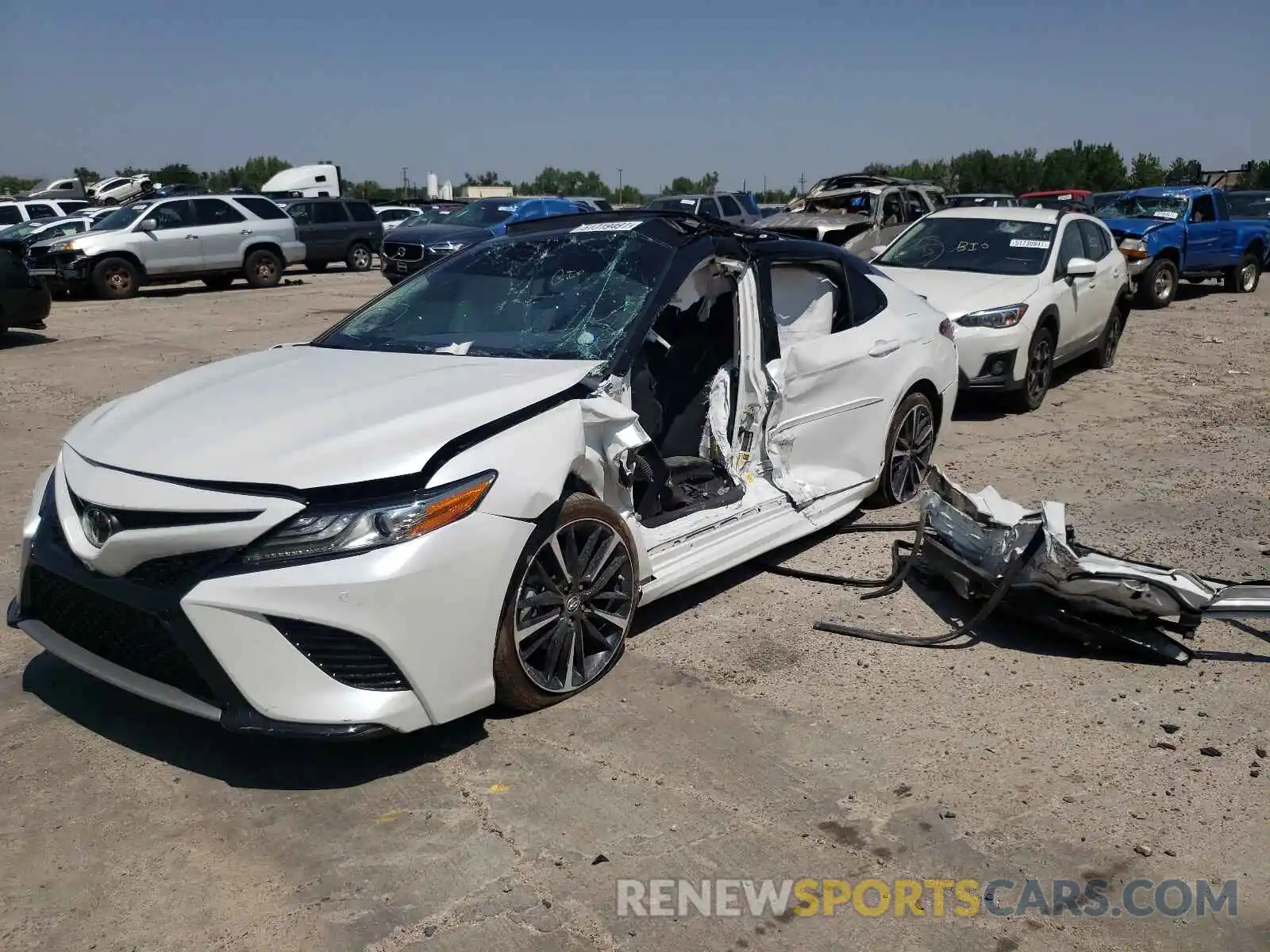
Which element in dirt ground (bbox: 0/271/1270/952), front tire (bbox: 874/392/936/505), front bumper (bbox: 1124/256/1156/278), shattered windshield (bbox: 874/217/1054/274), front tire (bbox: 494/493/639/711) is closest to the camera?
dirt ground (bbox: 0/271/1270/952)

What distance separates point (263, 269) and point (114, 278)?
2.91 m

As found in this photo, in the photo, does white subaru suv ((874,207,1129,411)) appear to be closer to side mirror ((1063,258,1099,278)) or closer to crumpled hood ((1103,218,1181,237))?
side mirror ((1063,258,1099,278))

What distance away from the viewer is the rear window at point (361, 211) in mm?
25108

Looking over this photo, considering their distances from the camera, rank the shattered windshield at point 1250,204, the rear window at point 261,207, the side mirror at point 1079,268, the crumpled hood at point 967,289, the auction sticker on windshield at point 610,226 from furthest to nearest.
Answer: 1. the shattered windshield at point 1250,204
2. the rear window at point 261,207
3. the side mirror at point 1079,268
4. the crumpled hood at point 967,289
5. the auction sticker on windshield at point 610,226

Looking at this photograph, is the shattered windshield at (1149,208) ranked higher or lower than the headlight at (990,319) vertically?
higher

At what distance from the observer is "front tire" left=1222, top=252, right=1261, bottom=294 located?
1947cm

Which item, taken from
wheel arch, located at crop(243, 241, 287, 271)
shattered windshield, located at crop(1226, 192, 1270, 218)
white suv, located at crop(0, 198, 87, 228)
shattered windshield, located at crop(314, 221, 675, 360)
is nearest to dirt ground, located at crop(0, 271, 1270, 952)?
shattered windshield, located at crop(314, 221, 675, 360)

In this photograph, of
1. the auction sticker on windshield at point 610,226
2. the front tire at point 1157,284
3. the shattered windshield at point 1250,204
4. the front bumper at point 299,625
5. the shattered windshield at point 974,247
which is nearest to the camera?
the front bumper at point 299,625

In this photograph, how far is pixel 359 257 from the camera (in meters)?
25.4

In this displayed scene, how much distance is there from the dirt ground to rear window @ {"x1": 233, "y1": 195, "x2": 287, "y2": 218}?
54.4 feet

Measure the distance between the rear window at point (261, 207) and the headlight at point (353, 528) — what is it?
1879cm

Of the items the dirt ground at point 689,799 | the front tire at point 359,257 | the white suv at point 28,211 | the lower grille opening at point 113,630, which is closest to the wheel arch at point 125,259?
the white suv at point 28,211

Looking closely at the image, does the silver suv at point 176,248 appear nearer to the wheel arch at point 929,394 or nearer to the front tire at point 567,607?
the wheel arch at point 929,394

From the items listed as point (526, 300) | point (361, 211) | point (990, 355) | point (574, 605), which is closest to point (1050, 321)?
point (990, 355)
